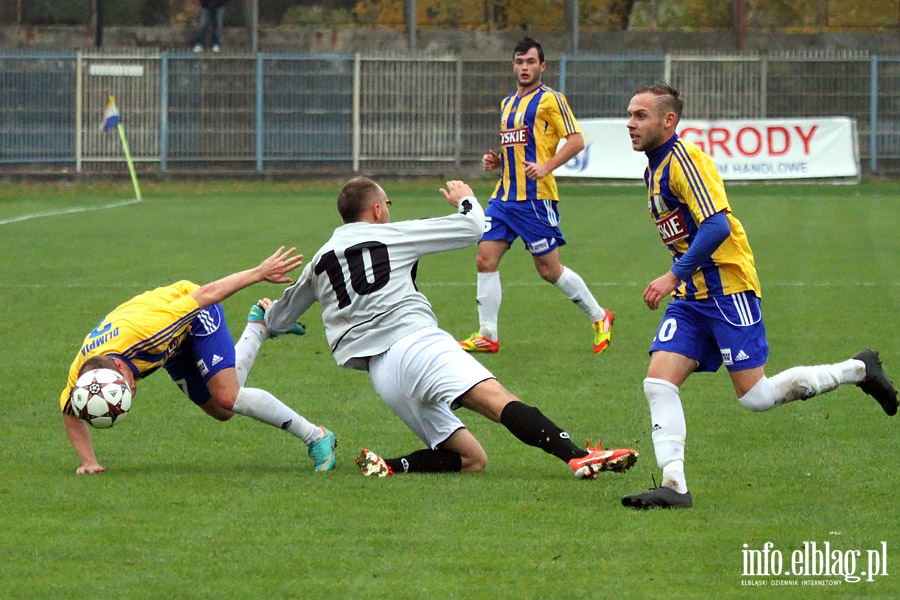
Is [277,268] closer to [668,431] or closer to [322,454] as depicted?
[322,454]

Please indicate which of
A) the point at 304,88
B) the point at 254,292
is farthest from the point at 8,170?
the point at 254,292

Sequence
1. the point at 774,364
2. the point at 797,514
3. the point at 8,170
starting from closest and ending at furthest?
the point at 797,514 → the point at 774,364 → the point at 8,170

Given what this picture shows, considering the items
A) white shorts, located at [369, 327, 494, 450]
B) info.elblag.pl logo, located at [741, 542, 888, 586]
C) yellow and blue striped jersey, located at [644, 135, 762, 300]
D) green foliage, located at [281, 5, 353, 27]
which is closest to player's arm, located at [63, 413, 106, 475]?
white shorts, located at [369, 327, 494, 450]

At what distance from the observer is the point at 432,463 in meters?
6.84

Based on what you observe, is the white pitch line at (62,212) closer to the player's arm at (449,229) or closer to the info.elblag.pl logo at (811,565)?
the player's arm at (449,229)

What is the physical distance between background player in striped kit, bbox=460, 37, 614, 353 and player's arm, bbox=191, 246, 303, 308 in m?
4.17

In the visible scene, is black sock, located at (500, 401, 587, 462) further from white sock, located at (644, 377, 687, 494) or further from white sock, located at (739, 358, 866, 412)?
white sock, located at (739, 358, 866, 412)

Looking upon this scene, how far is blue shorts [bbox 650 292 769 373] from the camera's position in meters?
6.20

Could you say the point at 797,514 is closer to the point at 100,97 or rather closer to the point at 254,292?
the point at 254,292

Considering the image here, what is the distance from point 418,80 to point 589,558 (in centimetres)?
2924

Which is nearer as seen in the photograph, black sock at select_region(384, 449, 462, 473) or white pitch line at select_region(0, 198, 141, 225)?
black sock at select_region(384, 449, 462, 473)

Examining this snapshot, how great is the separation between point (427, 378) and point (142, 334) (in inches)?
54.2

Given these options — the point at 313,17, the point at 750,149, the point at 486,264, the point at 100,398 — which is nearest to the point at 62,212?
the point at 313,17

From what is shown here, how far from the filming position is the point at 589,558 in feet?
16.9
